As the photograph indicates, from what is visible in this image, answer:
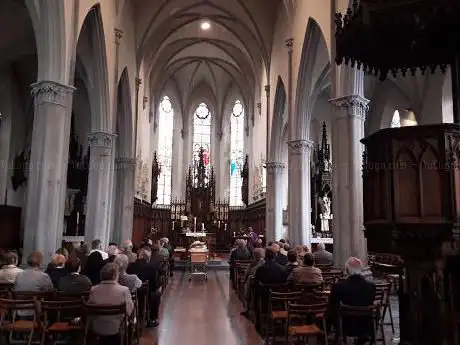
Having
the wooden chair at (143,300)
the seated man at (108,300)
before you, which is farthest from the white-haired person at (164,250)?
the seated man at (108,300)

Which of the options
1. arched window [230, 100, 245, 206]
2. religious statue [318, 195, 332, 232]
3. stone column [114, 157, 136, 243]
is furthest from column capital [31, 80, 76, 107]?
arched window [230, 100, 245, 206]

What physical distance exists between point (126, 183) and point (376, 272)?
519 inches

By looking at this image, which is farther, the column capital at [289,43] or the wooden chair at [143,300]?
the column capital at [289,43]

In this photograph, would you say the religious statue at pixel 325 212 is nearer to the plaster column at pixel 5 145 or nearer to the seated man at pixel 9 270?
the plaster column at pixel 5 145

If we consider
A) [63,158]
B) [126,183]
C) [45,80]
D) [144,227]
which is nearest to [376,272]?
[63,158]

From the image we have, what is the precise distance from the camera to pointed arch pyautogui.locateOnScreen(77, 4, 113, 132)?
1511 cm

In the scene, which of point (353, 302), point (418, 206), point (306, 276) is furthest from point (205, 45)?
point (353, 302)

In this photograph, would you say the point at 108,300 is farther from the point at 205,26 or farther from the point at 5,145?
the point at 205,26

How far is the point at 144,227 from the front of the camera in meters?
27.9

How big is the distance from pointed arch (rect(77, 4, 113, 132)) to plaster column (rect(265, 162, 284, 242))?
882cm

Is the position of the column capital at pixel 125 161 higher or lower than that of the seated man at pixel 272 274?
higher

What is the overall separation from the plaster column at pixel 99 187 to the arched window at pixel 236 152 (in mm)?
17741

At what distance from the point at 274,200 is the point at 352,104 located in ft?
36.0

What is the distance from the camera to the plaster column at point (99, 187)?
51.8 ft
